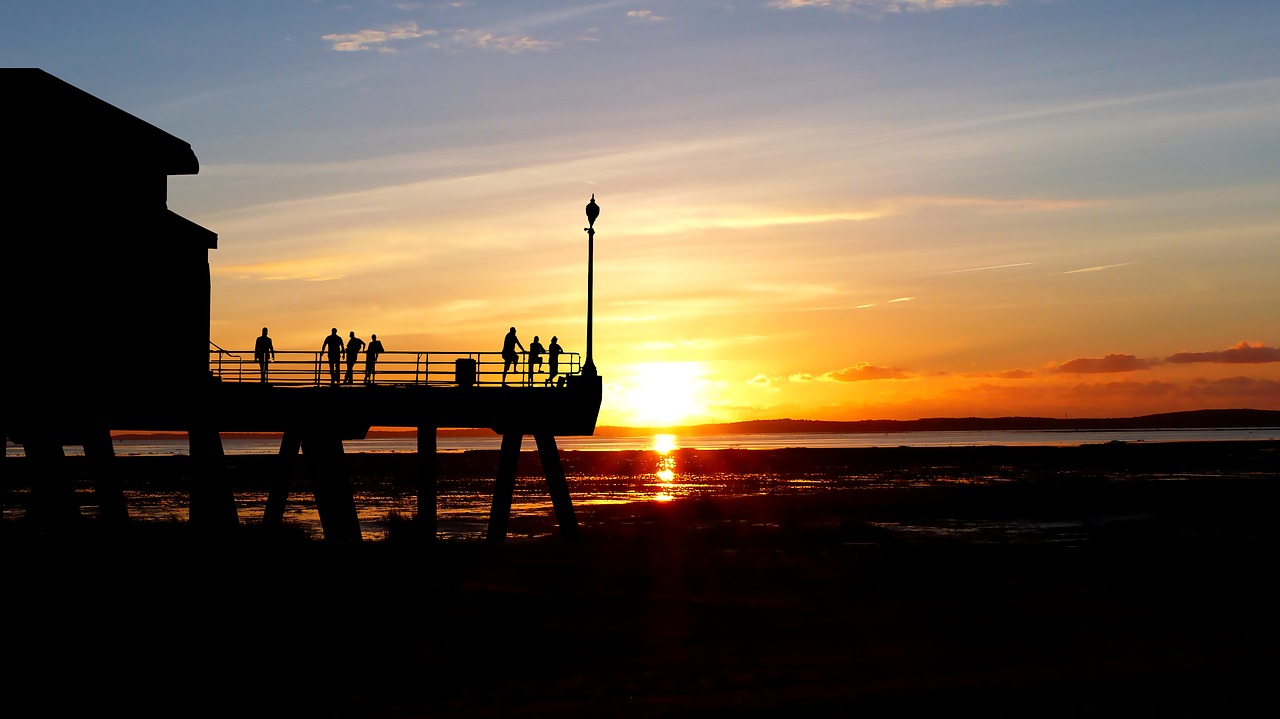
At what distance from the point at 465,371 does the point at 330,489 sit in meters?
4.66

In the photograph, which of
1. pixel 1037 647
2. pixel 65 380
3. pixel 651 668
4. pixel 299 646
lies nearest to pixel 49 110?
pixel 65 380

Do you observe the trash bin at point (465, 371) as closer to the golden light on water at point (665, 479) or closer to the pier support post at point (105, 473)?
the pier support post at point (105, 473)

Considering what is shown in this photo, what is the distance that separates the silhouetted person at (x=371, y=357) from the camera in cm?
2906

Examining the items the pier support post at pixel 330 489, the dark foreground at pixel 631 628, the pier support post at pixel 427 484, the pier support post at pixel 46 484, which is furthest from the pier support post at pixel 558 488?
the pier support post at pixel 46 484

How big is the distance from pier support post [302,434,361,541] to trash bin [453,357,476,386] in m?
3.54

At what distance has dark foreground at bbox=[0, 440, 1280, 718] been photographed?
14352mm

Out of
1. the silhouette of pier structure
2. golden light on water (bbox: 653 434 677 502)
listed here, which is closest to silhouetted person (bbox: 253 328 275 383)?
the silhouette of pier structure

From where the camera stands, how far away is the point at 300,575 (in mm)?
21625

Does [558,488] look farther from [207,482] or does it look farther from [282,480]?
[207,482]

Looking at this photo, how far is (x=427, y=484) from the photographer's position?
98.9 feet

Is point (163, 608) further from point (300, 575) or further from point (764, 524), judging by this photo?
point (764, 524)

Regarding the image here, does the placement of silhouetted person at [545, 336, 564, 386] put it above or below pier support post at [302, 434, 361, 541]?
above

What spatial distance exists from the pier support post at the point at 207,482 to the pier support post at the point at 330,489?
2.68 meters

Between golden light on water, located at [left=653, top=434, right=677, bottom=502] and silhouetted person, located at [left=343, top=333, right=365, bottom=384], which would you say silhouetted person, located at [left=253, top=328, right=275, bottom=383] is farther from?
golden light on water, located at [left=653, top=434, right=677, bottom=502]
